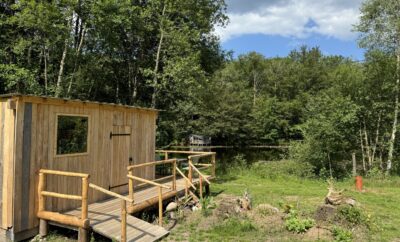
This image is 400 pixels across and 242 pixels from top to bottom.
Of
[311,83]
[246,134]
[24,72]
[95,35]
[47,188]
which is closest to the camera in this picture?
[47,188]

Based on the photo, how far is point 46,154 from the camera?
7289 millimetres

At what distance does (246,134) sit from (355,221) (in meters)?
30.4

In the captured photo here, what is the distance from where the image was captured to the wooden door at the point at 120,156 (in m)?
9.30

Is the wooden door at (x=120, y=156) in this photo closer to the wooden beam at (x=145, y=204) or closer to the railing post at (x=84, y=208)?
the wooden beam at (x=145, y=204)

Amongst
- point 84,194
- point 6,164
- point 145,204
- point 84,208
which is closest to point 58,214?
point 84,208

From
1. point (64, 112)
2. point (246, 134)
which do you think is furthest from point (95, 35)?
point (246, 134)

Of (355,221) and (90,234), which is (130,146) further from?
(355,221)

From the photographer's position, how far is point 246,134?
37.8m

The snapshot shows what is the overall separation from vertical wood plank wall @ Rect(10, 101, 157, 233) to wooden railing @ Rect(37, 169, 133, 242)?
167mm

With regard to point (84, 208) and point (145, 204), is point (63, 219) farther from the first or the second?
point (145, 204)

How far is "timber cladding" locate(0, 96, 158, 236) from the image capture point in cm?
671

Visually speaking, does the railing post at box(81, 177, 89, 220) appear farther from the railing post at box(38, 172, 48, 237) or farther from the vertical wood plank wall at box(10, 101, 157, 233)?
the vertical wood plank wall at box(10, 101, 157, 233)

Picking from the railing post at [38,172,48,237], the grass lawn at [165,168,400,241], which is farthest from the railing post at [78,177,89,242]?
the grass lawn at [165,168,400,241]

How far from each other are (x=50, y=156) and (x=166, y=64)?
10.5 meters
